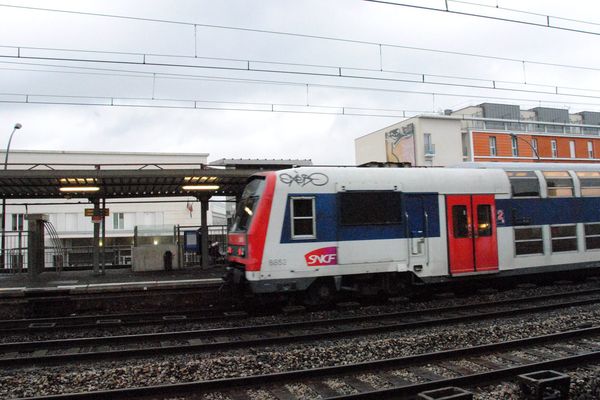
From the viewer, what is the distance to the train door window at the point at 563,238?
520 inches

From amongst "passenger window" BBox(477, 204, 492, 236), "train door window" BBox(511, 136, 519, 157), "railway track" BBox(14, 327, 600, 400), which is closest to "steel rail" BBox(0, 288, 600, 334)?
"passenger window" BBox(477, 204, 492, 236)

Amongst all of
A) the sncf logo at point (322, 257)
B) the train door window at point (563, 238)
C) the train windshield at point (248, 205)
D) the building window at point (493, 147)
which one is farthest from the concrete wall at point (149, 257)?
the building window at point (493, 147)

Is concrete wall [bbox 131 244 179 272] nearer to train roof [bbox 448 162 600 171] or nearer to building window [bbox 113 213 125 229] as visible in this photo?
train roof [bbox 448 162 600 171]

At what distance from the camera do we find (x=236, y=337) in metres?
9.16

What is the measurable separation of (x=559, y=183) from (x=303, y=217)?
25.8 feet

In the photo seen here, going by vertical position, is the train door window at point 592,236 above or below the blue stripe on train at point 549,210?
below

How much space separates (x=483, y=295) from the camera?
13094 millimetres

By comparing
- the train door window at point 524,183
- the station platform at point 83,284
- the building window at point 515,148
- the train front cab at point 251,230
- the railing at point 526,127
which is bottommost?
the station platform at point 83,284

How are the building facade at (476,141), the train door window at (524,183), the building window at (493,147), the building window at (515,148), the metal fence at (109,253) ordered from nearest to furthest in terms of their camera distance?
the train door window at (524,183) → the metal fence at (109,253) → the building facade at (476,141) → the building window at (493,147) → the building window at (515,148)

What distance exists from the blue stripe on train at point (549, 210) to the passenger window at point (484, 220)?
1.10ft

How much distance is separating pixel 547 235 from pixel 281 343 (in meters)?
8.59

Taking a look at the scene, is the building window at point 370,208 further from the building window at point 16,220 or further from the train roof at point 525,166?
the building window at point 16,220

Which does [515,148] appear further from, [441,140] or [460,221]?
[460,221]

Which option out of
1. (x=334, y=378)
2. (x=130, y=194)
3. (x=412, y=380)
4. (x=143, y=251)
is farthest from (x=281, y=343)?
(x=130, y=194)
